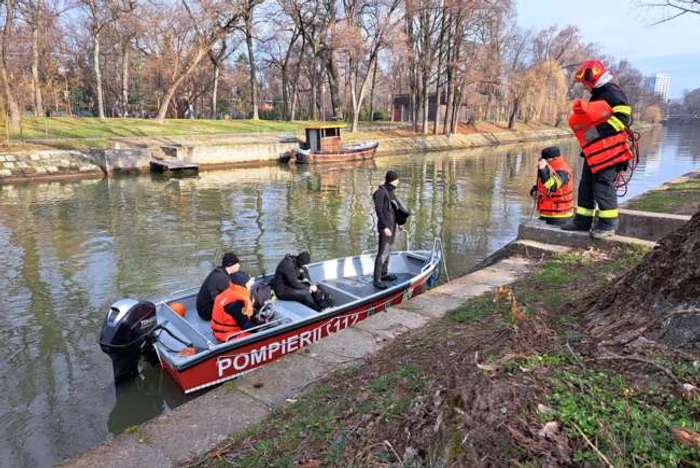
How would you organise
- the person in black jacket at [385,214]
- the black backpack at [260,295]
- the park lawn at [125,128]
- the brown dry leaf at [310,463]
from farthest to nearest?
the park lawn at [125,128] < the person in black jacket at [385,214] < the black backpack at [260,295] < the brown dry leaf at [310,463]

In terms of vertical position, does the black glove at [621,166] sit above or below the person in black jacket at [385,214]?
above

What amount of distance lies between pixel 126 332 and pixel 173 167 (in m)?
20.9

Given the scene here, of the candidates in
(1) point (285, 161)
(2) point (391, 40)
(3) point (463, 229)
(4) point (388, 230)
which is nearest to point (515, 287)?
(4) point (388, 230)

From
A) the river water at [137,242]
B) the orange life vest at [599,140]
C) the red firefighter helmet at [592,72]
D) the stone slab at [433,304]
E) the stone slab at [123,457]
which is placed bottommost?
the river water at [137,242]

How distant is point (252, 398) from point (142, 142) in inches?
1126

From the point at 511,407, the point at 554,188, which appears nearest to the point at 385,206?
the point at 554,188

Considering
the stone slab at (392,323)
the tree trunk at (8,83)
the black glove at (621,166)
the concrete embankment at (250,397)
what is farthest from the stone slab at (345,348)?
the tree trunk at (8,83)

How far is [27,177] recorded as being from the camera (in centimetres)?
2312

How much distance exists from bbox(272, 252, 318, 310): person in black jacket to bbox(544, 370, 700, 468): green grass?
4.79m

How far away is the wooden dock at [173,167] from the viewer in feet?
83.7

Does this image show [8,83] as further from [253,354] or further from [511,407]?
[511,407]

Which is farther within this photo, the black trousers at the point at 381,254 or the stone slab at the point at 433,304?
the black trousers at the point at 381,254

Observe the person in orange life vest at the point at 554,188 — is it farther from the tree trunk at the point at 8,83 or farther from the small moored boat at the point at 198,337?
the tree trunk at the point at 8,83

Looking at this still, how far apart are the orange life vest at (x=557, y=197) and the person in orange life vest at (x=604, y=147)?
85 centimetres
